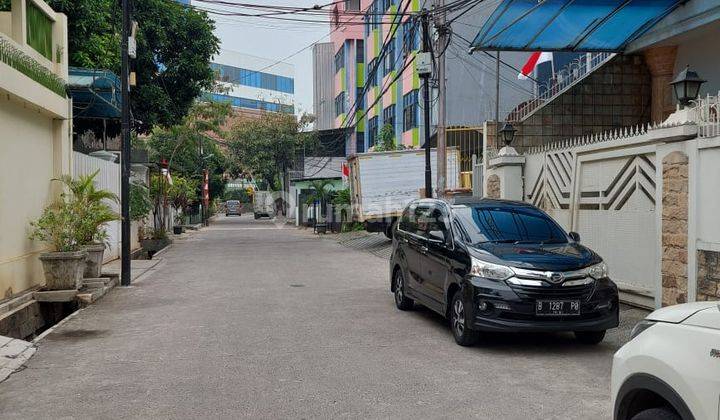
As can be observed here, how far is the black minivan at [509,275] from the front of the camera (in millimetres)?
7176

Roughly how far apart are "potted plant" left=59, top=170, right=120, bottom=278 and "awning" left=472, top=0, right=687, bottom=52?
830cm

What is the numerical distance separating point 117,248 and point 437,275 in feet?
40.7

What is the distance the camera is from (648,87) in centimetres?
1639

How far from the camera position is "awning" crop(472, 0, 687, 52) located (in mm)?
13516

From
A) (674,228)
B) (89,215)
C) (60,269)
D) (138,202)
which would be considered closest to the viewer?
(674,228)

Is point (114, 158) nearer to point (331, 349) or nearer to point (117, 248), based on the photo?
point (117, 248)

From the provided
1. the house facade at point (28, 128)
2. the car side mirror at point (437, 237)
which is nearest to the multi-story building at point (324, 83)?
the house facade at point (28, 128)

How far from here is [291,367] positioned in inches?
266

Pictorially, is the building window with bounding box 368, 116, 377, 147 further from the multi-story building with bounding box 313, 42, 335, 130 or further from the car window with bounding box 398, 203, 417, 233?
the car window with bounding box 398, 203, 417, 233

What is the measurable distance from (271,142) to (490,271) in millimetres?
46571

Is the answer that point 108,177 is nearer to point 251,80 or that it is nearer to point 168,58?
point 168,58

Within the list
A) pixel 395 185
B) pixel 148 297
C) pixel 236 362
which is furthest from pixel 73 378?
pixel 395 185

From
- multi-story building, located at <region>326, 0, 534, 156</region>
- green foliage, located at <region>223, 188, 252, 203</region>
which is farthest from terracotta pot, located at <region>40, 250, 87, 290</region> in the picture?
green foliage, located at <region>223, 188, 252, 203</region>

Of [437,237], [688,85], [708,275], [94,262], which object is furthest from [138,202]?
[708,275]
